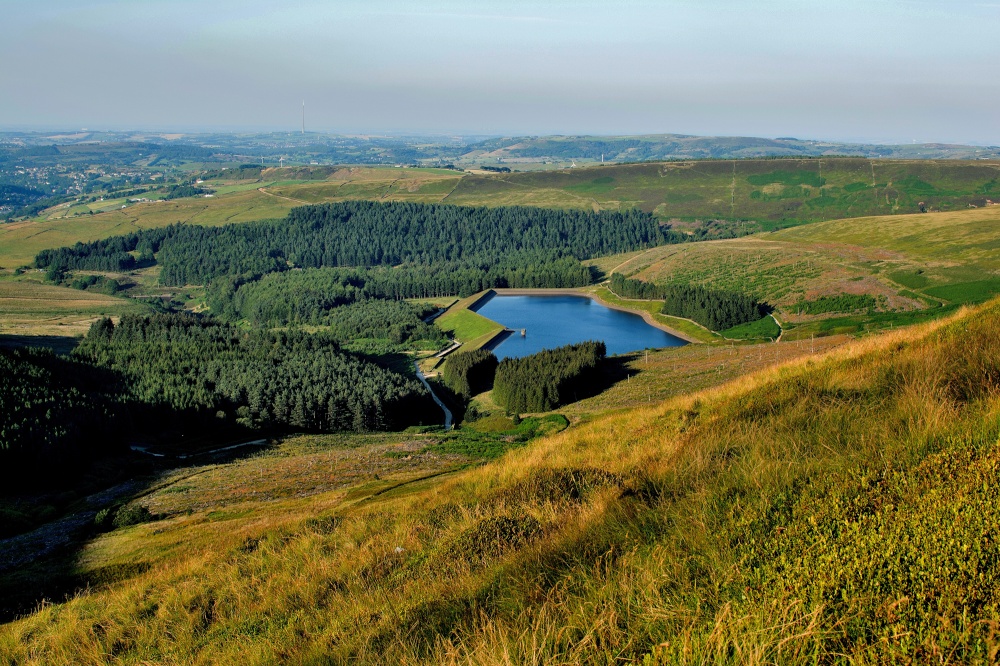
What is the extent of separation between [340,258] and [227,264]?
2873 cm

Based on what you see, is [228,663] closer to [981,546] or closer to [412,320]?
[981,546]

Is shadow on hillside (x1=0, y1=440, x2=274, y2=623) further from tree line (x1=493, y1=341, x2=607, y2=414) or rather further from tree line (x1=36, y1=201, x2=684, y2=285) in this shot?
tree line (x1=36, y1=201, x2=684, y2=285)

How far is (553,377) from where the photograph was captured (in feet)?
170

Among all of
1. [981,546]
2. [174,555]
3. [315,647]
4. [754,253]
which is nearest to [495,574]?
[315,647]

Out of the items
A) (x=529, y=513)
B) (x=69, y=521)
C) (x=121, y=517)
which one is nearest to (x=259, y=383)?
(x=69, y=521)

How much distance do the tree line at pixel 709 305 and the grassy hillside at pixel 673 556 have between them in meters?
83.3

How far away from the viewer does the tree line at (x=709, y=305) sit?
93.4 metres

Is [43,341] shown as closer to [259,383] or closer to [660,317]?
[259,383]

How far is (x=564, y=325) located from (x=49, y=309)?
266 ft

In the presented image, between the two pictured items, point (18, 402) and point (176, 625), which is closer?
point (176, 625)

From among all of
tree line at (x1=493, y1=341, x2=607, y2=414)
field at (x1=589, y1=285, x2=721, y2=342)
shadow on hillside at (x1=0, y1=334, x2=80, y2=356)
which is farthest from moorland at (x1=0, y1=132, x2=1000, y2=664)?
field at (x1=589, y1=285, x2=721, y2=342)

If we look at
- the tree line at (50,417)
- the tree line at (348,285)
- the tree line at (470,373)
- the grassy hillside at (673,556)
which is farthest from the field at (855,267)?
the tree line at (50,417)

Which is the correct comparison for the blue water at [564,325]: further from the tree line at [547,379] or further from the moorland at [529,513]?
the moorland at [529,513]

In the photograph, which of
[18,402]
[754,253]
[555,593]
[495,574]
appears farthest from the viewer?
[754,253]
